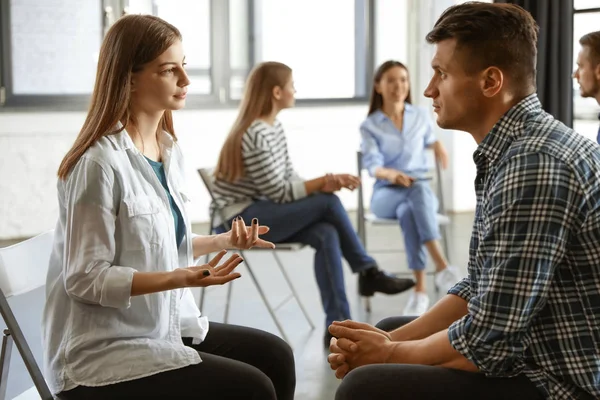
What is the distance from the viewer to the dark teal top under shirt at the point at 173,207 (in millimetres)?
2094

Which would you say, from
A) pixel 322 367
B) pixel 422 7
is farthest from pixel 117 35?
pixel 422 7

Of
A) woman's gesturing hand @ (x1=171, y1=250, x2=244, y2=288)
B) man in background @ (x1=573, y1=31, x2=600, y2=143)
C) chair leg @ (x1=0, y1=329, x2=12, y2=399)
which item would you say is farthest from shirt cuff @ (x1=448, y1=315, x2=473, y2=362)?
man in background @ (x1=573, y1=31, x2=600, y2=143)

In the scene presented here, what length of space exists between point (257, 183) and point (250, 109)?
1.23 ft

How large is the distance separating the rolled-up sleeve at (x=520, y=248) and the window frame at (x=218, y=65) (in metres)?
5.38

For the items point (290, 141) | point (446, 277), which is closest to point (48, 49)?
point (290, 141)

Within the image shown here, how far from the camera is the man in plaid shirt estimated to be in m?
1.52

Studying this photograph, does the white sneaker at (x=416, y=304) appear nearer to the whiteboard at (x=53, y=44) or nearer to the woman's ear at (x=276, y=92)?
the woman's ear at (x=276, y=92)

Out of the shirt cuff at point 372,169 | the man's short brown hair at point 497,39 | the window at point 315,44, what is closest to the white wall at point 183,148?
the window at point 315,44

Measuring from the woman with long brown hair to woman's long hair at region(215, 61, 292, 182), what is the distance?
1900 millimetres

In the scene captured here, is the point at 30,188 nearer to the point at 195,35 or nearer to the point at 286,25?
the point at 195,35

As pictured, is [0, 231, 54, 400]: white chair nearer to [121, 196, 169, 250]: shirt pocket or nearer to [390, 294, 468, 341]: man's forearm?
[121, 196, 169, 250]: shirt pocket

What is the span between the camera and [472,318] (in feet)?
5.20

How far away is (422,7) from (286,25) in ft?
3.70

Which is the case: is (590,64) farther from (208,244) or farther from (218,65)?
(218,65)
